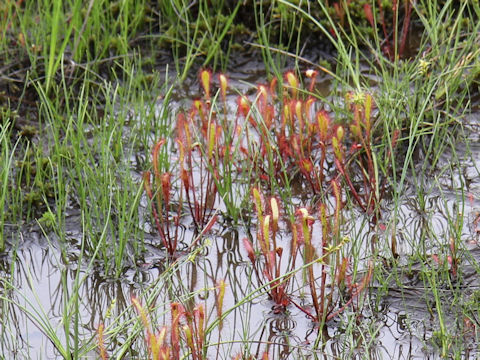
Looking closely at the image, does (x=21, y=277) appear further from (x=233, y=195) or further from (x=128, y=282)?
(x=233, y=195)

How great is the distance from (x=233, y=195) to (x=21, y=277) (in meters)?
0.98

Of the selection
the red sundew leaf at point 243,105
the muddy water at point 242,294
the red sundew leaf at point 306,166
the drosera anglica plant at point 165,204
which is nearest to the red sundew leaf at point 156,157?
the drosera anglica plant at point 165,204

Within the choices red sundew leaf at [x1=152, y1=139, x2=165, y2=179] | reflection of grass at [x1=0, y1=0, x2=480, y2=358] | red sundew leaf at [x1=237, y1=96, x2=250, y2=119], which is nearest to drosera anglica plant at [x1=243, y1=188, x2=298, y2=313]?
reflection of grass at [x1=0, y1=0, x2=480, y2=358]

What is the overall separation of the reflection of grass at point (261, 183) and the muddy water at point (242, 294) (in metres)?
0.02

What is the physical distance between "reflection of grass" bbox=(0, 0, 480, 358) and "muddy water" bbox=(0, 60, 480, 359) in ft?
0.06

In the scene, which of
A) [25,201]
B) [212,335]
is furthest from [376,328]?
[25,201]

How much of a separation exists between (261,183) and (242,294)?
73cm

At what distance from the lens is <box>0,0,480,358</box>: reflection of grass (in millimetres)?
2693

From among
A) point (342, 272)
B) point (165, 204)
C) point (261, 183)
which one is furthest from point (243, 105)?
point (342, 272)

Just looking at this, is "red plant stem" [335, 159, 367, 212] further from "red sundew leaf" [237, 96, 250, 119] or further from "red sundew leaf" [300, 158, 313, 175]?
"red sundew leaf" [237, 96, 250, 119]

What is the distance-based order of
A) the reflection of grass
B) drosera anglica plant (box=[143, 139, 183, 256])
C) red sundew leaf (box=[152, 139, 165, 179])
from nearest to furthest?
the reflection of grass < red sundew leaf (box=[152, 139, 165, 179]) < drosera anglica plant (box=[143, 139, 183, 256])

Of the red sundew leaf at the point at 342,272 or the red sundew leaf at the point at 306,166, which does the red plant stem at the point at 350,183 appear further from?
the red sundew leaf at the point at 342,272

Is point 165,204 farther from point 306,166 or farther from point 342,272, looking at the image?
point 342,272

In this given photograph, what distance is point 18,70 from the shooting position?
423 centimetres
